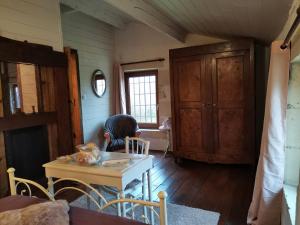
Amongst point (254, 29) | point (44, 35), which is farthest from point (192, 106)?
point (44, 35)

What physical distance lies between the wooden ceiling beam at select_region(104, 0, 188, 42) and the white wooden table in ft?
4.96

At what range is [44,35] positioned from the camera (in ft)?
10.2

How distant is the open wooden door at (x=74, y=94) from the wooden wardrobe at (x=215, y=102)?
62.8 inches

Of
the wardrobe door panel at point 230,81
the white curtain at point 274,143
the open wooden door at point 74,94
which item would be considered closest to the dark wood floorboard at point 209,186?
the white curtain at point 274,143

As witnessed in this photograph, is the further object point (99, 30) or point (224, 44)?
point (99, 30)

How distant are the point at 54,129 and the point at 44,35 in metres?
1.29

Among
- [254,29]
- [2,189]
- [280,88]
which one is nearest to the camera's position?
[280,88]

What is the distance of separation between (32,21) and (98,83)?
6.66 feet

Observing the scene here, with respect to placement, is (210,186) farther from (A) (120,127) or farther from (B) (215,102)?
(A) (120,127)

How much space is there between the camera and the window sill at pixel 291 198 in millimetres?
1541

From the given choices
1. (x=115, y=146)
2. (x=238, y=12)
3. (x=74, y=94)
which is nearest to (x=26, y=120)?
(x=74, y=94)

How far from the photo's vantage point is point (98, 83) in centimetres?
485

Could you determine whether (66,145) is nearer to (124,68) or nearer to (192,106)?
(192,106)

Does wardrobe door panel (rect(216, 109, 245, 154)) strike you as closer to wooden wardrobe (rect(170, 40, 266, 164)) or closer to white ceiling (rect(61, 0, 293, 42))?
wooden wardrobe (rect(170, 40, 266, 164))
